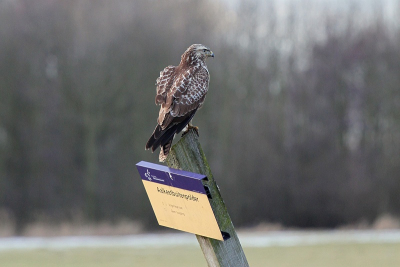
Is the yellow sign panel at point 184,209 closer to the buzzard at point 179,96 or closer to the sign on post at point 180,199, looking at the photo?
the sign on post at point 180,199

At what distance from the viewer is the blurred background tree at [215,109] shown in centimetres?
2367

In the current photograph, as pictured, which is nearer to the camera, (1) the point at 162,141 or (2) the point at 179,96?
(1) the point at 162,141

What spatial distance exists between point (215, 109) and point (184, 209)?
22530mm

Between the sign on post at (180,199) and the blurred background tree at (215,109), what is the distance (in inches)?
781

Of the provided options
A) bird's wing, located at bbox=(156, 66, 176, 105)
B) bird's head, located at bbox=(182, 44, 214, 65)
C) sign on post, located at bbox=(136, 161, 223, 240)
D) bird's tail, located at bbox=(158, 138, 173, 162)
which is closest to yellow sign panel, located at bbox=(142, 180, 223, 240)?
sign on post, located at bbox=(136, 161, 223, 240)

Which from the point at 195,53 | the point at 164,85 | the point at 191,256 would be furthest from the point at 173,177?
the point at 191,256

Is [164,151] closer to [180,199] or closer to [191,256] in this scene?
[180,199]

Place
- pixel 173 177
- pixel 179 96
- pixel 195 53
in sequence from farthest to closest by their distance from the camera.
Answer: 1. pixel 195 53
2. pixel 179 96
3. pixel 173 177

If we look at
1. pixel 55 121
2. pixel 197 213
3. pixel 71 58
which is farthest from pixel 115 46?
pixel 197 213

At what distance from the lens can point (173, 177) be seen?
2.73 metres

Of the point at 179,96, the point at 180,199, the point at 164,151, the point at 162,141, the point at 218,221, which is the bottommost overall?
the point at 218,221

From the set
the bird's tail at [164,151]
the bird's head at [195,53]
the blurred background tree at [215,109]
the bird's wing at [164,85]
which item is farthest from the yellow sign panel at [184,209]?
the blurred background tree at [215,109]

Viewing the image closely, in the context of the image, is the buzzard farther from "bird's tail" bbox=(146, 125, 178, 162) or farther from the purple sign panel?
the purple sign panel

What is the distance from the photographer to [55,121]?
24016mm
